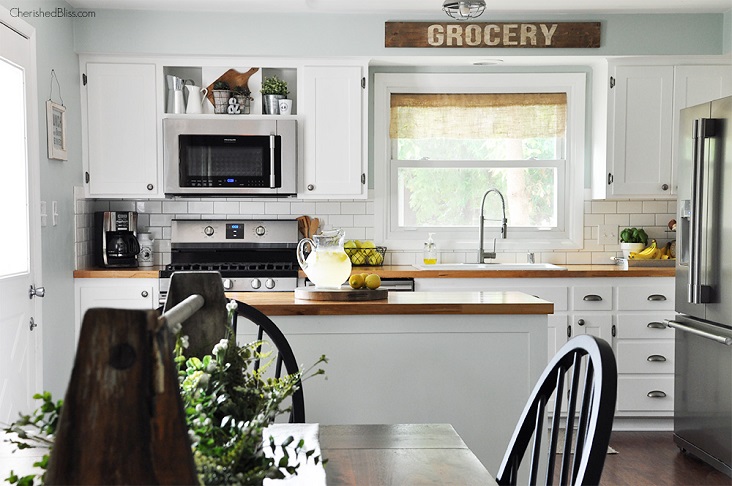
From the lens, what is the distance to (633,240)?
507 cm

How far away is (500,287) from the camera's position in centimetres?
458

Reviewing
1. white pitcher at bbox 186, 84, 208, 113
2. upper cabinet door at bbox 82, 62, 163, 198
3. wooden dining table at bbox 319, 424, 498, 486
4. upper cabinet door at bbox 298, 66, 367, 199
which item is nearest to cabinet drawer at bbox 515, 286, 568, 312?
upper cabinet door at bbox 298, 66, 367, 199

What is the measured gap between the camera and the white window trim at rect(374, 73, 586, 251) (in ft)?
17.0

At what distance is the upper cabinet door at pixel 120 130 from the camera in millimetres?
4699

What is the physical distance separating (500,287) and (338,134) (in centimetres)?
133

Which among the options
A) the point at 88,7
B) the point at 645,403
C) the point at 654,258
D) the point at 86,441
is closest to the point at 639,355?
the point at 645,403

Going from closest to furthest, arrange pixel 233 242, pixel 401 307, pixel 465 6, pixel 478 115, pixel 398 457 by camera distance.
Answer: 1. pixel 398 457
2. pixel 401 307
3. pixel 465 6
4. pixel 233 242
5. pixel 478 115

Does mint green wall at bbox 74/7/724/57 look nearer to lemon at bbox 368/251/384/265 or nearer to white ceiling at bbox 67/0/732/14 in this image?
white ceiling at bbox 67/0/732/14

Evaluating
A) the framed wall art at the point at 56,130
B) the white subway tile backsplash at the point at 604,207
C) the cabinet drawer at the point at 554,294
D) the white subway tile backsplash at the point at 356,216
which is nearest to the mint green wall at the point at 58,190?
the framed wall art at the point at 56,130

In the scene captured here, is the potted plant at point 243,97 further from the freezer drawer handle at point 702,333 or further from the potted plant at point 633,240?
the freezer drawer handle at point 702,333

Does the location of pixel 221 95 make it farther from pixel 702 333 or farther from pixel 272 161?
pixel 702 333

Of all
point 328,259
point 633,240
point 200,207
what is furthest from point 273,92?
point 633,240

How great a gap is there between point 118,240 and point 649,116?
10.9 ft

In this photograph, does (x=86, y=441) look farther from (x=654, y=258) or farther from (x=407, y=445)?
(x=654, y=258)
